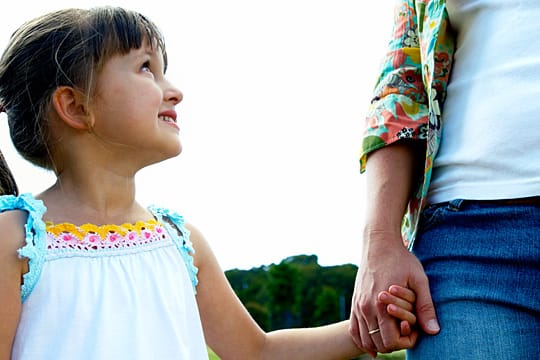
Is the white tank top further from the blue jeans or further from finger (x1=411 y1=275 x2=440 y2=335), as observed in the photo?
finger (x1=411 y1=275 x2=440 y2=335)

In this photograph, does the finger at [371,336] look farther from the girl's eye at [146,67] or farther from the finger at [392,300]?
the girl's eye at [146,67]

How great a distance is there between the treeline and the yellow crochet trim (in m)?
15.3

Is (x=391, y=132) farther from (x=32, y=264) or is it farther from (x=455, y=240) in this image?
(x=32, y=264)

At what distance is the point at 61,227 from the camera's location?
1501mm

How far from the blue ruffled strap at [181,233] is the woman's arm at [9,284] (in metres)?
0.37

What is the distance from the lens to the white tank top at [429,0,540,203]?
50.3 inches

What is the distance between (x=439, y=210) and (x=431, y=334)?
246 millimetres

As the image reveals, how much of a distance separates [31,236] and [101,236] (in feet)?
0.53

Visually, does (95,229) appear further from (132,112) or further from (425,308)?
(425,308)

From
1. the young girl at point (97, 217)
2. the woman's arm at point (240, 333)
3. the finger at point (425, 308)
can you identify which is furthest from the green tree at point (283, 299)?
the finger at point (425, 308)

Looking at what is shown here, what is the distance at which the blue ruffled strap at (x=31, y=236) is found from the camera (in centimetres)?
141

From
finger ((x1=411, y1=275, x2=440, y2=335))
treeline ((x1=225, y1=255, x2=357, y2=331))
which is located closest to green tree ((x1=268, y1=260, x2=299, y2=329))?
treeline ((x1=225, y1=255, x2=357, y2=331))

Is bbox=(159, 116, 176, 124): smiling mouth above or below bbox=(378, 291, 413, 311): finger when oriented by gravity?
above

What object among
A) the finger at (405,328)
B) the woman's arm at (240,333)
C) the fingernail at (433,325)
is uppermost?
the fingernail at (433,325)
